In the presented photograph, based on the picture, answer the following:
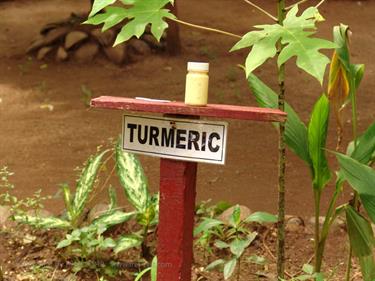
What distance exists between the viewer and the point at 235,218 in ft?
8.93

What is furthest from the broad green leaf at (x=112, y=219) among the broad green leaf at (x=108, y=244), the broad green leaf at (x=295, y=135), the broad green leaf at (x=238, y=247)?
the broad green leaf at (x=295, y=135)

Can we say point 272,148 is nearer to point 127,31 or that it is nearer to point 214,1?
point 127,31

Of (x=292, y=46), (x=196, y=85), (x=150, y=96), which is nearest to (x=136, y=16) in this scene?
(x=196, y=85)

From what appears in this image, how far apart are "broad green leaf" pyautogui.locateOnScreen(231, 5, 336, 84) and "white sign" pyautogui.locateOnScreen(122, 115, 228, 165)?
254mm

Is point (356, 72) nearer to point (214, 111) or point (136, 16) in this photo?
point (214, 111)

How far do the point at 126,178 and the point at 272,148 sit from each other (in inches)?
79.3

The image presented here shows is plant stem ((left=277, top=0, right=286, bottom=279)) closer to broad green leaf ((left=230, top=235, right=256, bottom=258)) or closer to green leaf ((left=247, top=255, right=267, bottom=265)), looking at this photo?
broad green leaf ((left=230, top=235, right=256, bottom=258))

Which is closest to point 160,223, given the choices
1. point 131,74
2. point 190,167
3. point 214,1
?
point 190,167

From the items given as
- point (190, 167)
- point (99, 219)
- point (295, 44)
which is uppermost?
point (295, 44)

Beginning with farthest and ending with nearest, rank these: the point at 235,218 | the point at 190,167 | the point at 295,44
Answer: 1. the point at 235,218
2. the point at 190,167
3. the point at 295,44

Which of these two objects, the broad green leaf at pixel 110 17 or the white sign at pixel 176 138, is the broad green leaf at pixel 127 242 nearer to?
the white sign at pixel 176 138

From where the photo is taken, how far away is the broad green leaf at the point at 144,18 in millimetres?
1929

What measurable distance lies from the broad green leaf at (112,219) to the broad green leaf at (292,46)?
4.03ft

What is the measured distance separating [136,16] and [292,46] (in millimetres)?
485
